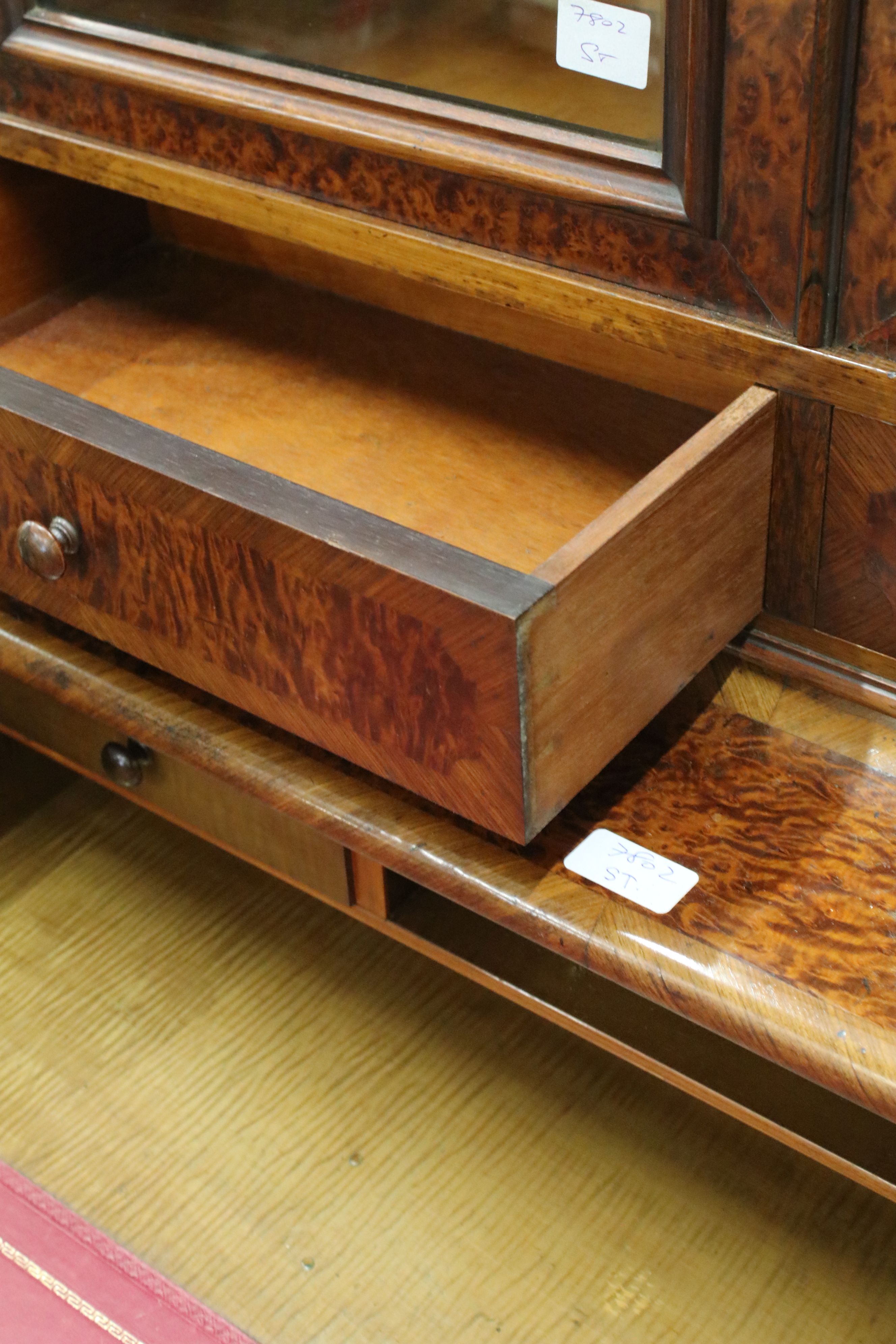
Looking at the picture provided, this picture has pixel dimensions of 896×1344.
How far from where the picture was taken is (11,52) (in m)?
0.99

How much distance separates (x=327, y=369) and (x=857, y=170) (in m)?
0.45

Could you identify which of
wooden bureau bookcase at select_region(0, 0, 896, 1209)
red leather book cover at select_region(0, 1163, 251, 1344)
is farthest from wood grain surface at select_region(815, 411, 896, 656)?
red leather book cover at select_region(0, 1163, 251, 1344)

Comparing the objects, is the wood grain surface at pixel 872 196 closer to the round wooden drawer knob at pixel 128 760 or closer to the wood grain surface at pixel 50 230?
the round wooden drawer knob at pixel 128 760

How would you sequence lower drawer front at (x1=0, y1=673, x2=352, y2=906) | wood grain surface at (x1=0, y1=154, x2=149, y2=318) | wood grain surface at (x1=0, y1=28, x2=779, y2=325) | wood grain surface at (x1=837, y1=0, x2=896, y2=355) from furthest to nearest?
wood grain surface at (x1=0, y1=154, x2=149, y2=318)
lower drawer front at (x1=0, y1=673, x2=352, y2=906)
wood grain surface at (x1=0, y1=28, x2=779, y2=325)
wood grain surface at (x1=837, y1=0, x2=896, y2=355)

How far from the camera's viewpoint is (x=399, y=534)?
2.31 feet

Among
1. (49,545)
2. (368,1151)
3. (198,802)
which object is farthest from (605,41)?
(368,1151)

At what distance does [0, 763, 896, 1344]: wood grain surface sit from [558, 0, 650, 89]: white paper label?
2.22ft

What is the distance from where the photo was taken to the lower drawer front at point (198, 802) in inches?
36.0

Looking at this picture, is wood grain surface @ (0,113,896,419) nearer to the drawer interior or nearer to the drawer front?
the drawer interior

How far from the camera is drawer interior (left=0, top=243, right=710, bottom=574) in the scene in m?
0.93

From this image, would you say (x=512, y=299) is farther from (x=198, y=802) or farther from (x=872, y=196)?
(x=198, y=802)

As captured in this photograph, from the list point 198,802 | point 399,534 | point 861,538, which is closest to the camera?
point 399,534

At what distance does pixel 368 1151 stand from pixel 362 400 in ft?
1.69

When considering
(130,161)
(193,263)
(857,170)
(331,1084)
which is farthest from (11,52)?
(331,1084)
